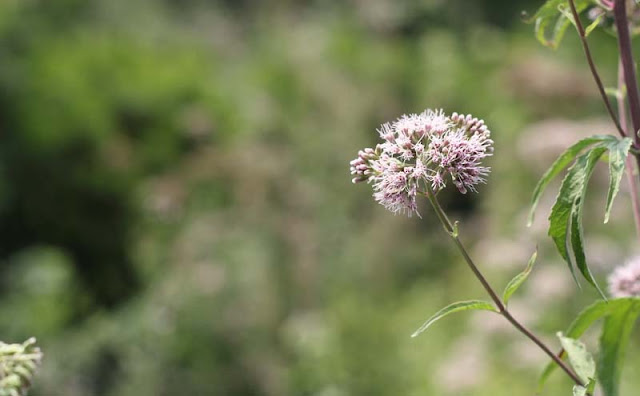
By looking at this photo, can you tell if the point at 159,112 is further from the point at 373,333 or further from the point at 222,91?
the point at 373,333

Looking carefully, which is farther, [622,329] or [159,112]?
[159,112]

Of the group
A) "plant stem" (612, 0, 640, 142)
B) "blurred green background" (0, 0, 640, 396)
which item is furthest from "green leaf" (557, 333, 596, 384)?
"blurred green background" (0, 0, 640, 396)

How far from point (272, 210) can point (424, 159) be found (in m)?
4.43

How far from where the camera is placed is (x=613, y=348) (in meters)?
1.31

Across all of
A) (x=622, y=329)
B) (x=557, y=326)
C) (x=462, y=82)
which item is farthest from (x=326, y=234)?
(x=622, y=329)

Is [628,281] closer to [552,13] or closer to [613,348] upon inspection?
[613,348]

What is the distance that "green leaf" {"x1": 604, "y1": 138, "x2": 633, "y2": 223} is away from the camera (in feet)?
3.48

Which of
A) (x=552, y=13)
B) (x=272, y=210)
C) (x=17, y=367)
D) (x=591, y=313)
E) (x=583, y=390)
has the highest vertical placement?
(x=272, y=210)

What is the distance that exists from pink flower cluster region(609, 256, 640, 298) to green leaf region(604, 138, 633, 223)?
14.4 inches

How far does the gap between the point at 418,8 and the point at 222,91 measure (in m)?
2.10

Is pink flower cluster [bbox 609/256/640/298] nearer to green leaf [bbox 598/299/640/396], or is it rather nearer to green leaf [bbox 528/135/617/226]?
green leaf [bbox 598/299/640/396]

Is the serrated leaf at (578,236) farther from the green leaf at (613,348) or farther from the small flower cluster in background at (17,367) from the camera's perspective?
the small flower cluster in background at (17,367)

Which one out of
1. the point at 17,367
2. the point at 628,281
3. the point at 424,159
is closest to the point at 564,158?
the point at 424,159

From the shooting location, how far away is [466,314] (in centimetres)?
532
